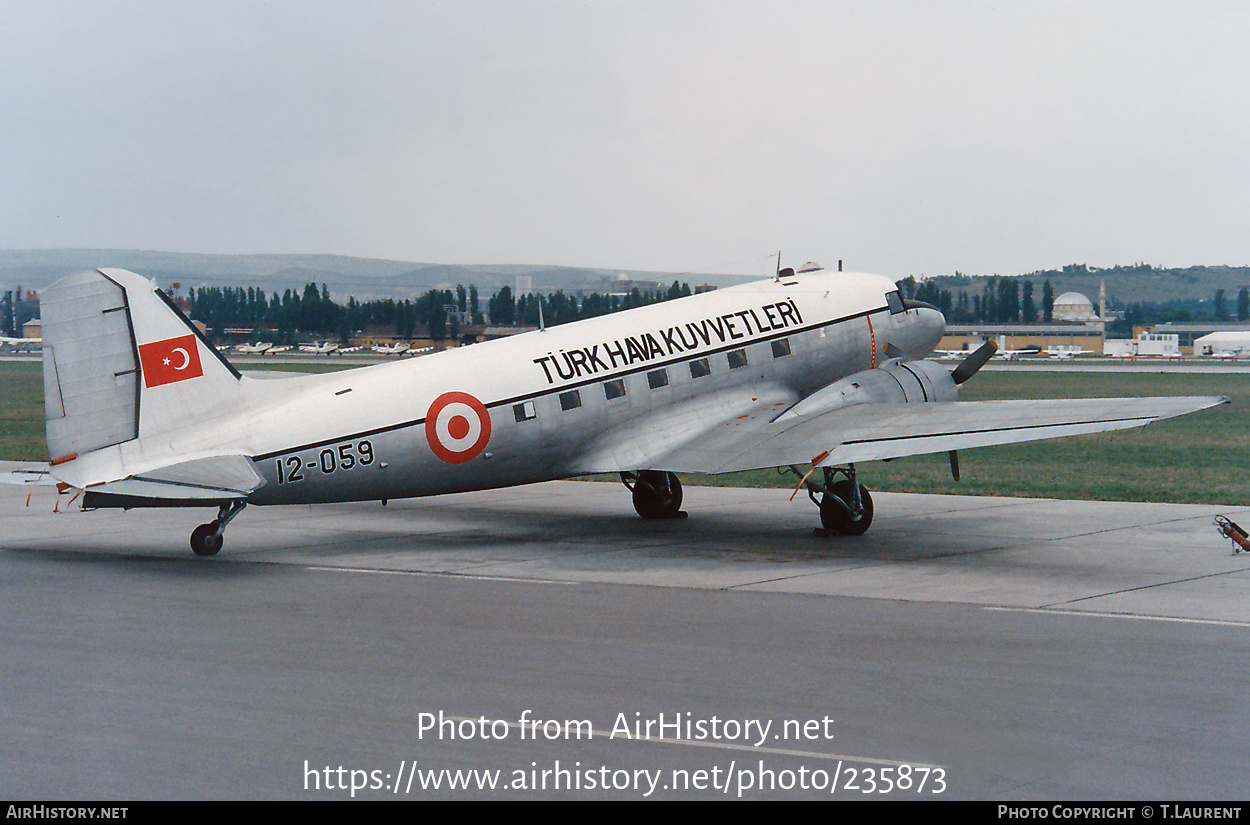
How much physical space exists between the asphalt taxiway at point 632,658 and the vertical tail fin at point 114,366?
2128 millimetres

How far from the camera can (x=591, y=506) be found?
2712 centimetres

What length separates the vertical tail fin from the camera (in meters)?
18.6

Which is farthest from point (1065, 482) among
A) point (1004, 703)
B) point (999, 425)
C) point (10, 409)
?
point (10, 409)

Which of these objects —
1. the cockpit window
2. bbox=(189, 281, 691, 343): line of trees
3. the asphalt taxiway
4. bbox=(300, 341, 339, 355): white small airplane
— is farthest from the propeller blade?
bbox=(300, 341, 339, 355): white small airplane

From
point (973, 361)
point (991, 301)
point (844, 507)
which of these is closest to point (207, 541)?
point (844, 507)

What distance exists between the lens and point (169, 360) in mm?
19078

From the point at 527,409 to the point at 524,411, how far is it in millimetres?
73

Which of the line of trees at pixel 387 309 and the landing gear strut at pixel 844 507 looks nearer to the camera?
the landing gear strut at pixel 844 507

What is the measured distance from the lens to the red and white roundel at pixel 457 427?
20.0m

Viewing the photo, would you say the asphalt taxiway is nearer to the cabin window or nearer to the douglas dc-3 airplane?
the douglas dc-3 airplane

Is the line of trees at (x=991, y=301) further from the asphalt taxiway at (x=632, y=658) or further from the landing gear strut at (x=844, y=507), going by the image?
the asphalt taxiway at (x=632, y=658)

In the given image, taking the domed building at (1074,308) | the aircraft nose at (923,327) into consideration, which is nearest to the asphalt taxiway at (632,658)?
→ the aircraft nose at (923,327)

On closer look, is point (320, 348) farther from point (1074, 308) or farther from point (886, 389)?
point (1074, 308)

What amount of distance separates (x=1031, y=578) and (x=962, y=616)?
10.4ft
